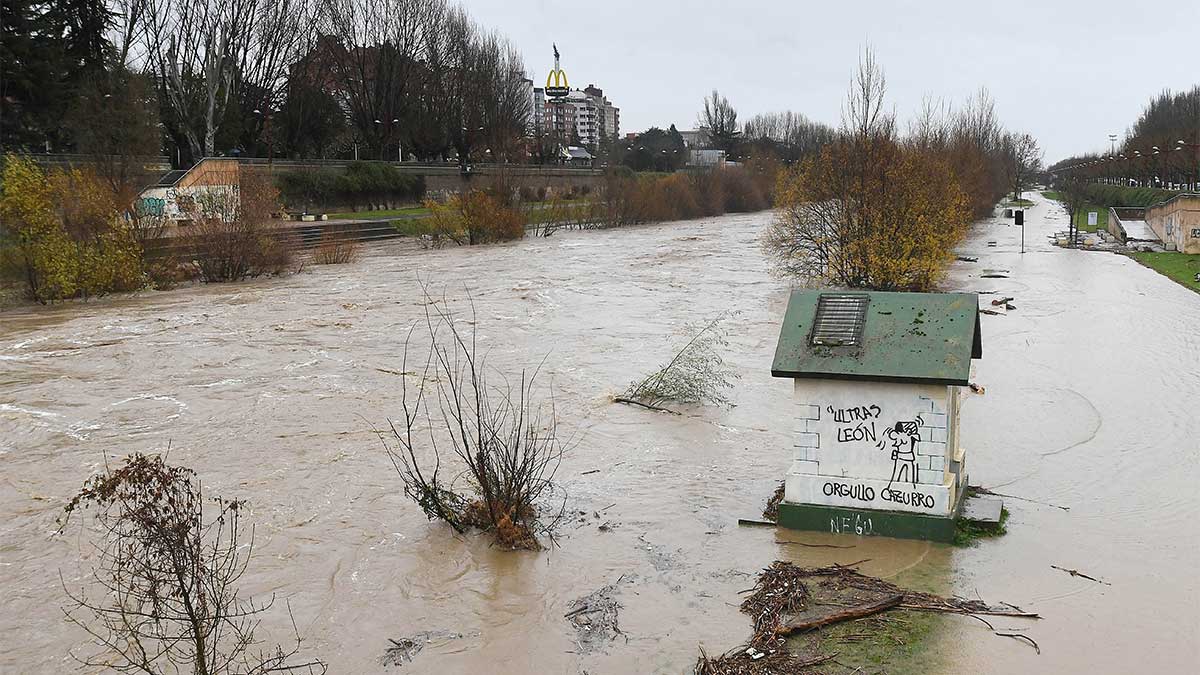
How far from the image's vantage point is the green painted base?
8461 mm

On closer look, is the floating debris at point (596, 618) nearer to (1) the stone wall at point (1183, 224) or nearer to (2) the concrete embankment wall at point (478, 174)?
(1) the stone wall at point (1183, 224)

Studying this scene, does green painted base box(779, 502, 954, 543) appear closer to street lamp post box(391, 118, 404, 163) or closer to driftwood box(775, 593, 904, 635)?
driftwood box(775, 593, 904, 635)

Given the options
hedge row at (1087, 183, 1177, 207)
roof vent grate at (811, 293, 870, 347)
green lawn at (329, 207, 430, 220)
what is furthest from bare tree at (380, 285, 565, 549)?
hedge row at (1087, 183, 1177, 207)

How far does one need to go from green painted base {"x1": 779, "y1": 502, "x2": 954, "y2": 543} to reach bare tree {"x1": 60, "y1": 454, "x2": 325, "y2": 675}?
13.4ft

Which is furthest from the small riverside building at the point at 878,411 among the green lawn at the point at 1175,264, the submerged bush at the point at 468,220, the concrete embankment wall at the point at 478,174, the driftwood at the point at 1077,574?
the concrete embankment wall at the point at 478,174

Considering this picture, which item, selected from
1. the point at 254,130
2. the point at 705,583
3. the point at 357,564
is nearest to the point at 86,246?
the point at 357,564

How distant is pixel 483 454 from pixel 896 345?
11.5ft

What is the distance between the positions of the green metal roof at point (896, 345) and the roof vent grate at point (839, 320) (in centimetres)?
3

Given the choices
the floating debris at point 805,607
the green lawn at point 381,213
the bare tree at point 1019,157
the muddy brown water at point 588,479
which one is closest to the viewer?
the floating debris at point 805,607

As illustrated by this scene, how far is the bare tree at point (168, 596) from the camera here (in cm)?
579

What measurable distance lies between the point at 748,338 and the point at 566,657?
14.2m

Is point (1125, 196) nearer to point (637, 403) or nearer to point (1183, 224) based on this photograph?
point (1183, 224)

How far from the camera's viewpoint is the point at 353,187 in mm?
60219

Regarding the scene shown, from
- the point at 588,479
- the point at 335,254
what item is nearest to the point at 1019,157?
the point at 335,254
